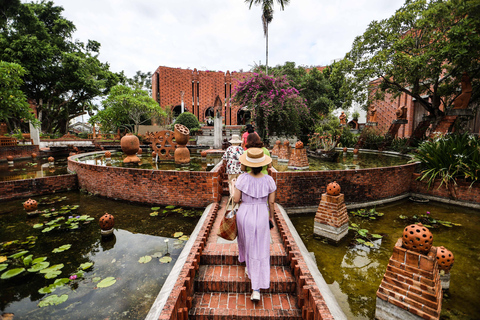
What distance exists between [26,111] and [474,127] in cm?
2479

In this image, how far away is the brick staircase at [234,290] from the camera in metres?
2.28

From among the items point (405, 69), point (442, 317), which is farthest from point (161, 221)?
point (405, 69)

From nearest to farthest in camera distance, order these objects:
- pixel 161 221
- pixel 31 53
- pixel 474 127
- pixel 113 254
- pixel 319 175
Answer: pixel 113 254 < pixel 161 221 < pixel 319 175 < pixel 474 127 < pixel 31 53

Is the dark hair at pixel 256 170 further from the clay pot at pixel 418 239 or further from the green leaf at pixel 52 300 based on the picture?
the green leaf at pixel 52 300

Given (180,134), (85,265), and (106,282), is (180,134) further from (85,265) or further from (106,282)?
(106,282)

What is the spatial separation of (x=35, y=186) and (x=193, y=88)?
23551mm

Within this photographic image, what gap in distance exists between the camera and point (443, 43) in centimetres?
831

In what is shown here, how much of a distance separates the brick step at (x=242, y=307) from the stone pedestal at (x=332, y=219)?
6.30ft

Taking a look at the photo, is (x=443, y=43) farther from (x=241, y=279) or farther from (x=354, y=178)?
(x=241, y=279)

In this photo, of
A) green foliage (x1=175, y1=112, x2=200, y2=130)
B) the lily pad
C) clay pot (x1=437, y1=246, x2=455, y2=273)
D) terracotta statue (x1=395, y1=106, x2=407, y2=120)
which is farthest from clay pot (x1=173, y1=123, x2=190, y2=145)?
terracotta statue (x1=395, y1=106, x2=407, y2=120)

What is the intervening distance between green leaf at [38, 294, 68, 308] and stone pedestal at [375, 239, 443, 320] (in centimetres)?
369

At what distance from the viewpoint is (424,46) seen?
9945 mm

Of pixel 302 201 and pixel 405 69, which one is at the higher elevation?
pixel 405 69

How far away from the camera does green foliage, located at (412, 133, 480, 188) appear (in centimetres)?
564
